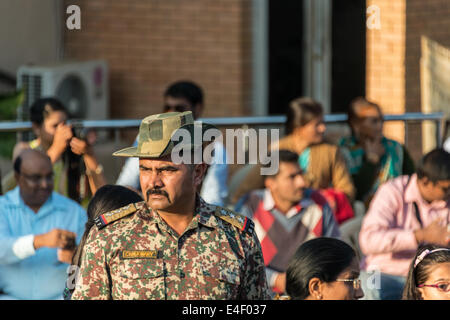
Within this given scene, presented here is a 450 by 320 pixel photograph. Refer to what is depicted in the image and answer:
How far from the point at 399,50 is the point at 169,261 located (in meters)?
6.77

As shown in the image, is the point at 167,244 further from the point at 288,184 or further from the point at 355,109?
the point at 355,109

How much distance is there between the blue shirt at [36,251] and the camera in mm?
5074

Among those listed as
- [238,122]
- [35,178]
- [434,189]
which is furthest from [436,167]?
[35,178]

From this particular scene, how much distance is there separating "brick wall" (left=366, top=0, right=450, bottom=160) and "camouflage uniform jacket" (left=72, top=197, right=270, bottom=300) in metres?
6.21

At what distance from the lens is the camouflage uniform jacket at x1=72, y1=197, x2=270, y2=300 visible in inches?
128

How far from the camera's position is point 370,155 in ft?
22.2

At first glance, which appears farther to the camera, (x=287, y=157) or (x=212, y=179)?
(x=287, y=157)

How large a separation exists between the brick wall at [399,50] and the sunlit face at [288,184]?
3.84 meters

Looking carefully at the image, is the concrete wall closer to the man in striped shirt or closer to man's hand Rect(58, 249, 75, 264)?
the man in striped shirt

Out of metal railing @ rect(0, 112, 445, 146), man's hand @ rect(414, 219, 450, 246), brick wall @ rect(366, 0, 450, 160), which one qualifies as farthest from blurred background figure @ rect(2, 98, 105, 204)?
brick wall @ rect(366, 0, 450, 160)

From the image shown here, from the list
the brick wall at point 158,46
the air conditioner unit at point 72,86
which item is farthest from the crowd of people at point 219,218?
the brick wall at point 158,46

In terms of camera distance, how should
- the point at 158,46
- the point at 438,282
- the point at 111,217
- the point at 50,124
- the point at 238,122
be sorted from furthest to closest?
the point at 158,46 < the point at 238,122 < the point at 50,124 < the point at 438,282 < the point at 111,217

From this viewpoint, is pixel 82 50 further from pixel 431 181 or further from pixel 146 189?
pixel 146 189
